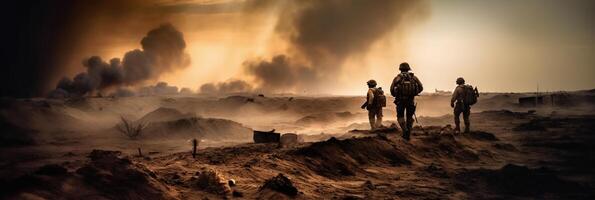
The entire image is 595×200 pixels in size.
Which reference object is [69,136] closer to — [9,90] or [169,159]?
[169,159]

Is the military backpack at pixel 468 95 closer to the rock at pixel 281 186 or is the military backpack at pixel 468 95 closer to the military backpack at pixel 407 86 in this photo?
the military backpack at pixel 407 86

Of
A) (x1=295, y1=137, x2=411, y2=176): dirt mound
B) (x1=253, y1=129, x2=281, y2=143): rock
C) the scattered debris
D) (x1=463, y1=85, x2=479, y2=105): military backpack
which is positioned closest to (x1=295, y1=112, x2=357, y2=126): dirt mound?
(x1=463, y1=85, x2=479, y2=105): military backpack

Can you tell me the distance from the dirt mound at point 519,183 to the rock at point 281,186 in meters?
3.23

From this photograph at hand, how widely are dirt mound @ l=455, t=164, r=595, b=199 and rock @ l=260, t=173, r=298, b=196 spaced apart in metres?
3.23

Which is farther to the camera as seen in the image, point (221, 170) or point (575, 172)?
point (575, 172)

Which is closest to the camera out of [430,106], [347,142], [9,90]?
[347,142]

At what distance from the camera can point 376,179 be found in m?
10.4

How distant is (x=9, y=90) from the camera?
4778 centimetres

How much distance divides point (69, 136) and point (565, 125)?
19925 millimetres

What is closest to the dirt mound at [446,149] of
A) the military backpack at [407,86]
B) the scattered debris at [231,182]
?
the military backpack at [407,86]

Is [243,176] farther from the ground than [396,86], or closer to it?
closer to it

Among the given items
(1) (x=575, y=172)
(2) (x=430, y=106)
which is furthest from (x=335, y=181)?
(2) (x=430, y=106)

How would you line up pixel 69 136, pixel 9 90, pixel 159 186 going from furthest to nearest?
pixel 9 90
pixel 69 136
pixel 159 186

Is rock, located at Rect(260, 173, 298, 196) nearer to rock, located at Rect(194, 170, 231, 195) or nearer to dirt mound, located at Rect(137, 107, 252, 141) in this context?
rock, located at Rect(194, 170, 231, 195)
